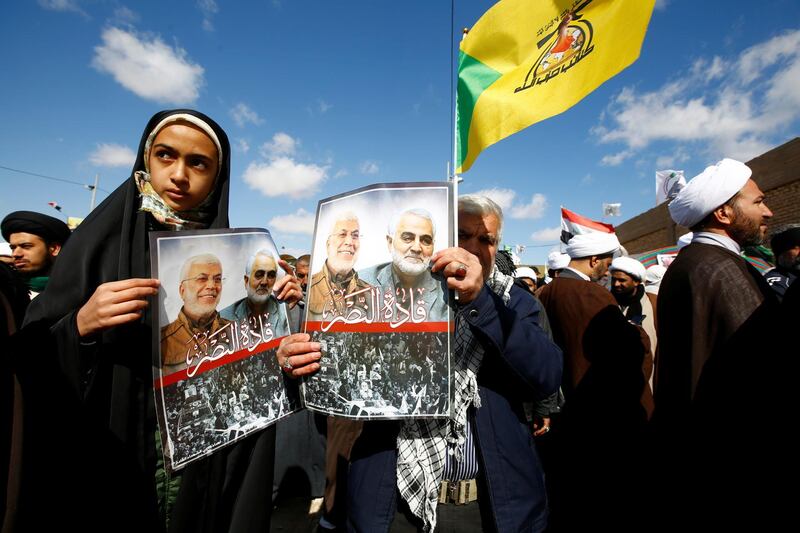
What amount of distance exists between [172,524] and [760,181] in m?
14.2

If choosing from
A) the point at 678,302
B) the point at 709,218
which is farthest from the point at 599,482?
the point at 709,218

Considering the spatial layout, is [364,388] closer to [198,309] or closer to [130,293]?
[198,309]

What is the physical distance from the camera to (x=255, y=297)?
4.19ft

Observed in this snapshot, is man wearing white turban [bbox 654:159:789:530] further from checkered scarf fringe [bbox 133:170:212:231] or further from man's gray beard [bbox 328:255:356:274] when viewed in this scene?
checkered scarf fringe [bbox 133:170:212:231]

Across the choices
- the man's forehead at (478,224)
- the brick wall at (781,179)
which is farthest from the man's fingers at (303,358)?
the brick wall at (781,179)

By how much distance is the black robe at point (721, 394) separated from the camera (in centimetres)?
148

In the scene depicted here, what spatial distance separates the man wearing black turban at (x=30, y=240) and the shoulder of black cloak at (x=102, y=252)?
218 cm

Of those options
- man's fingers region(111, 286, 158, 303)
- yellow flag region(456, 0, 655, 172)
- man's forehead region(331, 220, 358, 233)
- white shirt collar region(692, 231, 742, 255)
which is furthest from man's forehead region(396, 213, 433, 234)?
white shirt collar region(692, 231, 742, 255)

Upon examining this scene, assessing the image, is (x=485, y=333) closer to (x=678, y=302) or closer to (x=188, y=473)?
(x=188, y=473)

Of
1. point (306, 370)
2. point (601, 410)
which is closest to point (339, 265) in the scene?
point (306, 370)

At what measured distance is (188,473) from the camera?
51.4 inches

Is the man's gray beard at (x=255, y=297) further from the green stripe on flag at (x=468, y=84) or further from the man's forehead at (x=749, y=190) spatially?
the man's forehead at (x=749, y=190)

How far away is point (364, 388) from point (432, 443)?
392 mm

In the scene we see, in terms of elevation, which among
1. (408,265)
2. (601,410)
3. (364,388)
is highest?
(408,265)
